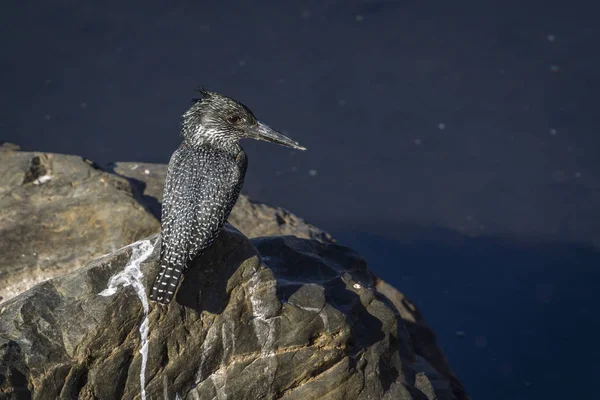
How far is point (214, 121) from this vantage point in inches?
262

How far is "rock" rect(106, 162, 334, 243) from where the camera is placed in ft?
31.1

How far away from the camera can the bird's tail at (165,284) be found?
579cm

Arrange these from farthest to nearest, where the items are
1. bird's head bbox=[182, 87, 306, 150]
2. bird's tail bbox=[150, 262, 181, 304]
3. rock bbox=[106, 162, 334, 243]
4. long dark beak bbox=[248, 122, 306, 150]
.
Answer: rock bbox=[106, 162, 334, 243]
long dark beak bbox=[248, 122, 306, 150]
bird's head bbox=[182, 87, 306, 150]
bird's tail bbox=[150, 262, 181, 304]

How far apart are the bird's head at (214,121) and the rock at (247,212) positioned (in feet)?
8.66

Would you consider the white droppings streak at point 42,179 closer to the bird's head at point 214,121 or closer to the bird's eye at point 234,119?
the bird's head at point 214,121

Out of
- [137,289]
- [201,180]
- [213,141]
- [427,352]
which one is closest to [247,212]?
[427,352]

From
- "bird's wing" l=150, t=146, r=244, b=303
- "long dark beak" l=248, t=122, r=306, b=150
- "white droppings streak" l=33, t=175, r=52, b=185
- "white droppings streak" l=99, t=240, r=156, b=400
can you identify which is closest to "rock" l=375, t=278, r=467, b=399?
"long dark beak" l=248, t=122, r=306, b=150

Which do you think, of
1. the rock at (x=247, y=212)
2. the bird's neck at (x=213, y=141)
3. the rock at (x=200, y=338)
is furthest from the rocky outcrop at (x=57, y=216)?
the rock at (x=200, y=338)

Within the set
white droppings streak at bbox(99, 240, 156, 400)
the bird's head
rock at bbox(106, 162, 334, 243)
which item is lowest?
rock at bbox(106, 162, 334, 243)

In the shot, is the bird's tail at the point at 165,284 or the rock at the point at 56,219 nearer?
the bird's tail at the point at 165,284

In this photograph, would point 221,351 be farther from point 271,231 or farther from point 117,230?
point 271,231

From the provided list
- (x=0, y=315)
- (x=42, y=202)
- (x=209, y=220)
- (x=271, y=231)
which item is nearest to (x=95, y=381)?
(x=0, y=315)

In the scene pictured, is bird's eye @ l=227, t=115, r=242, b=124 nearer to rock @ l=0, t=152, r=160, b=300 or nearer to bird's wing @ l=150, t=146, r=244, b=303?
bird's wing @ l=150, t=146, r=244, b=303

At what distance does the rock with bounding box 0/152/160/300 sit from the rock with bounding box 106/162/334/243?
0.90m
